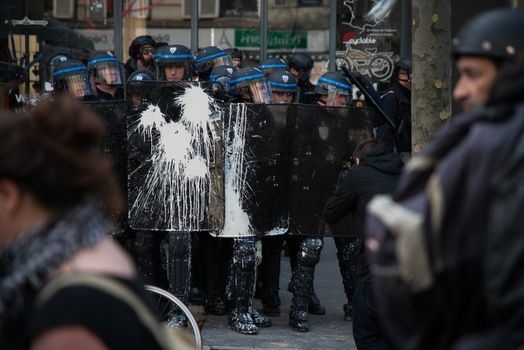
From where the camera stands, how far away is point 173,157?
7691 mm

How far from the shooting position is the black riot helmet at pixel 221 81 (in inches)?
309

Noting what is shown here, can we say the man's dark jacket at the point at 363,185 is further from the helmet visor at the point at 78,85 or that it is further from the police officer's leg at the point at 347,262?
the helmet visor at the point at 78,85

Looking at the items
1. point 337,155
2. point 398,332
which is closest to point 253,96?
point 337,155

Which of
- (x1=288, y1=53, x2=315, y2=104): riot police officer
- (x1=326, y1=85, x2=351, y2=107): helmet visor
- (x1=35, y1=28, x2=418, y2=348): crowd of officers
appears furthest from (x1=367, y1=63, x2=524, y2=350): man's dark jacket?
(x1=288, y1=53, x2=315, y2=104): riot police officer

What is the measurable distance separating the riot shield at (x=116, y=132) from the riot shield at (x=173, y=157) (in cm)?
16

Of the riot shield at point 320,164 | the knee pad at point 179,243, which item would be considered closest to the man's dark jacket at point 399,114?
the riot shield at point 320,164

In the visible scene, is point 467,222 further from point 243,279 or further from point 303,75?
point 303,75

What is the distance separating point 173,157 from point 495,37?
5.19 metres

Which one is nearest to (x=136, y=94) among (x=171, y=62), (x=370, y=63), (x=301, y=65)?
(x=171, y=62)

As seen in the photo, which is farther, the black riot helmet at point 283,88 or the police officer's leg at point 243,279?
the black riot helmet at point 283,88

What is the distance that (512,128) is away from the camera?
7.72ft

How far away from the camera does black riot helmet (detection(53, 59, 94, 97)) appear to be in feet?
29.3

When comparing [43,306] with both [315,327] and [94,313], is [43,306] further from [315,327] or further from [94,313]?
[315,327]

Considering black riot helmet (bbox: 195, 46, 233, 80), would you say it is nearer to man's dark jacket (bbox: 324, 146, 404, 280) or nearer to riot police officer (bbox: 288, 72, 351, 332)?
riot police officer (bbox: 288, 72, 351, 332)
